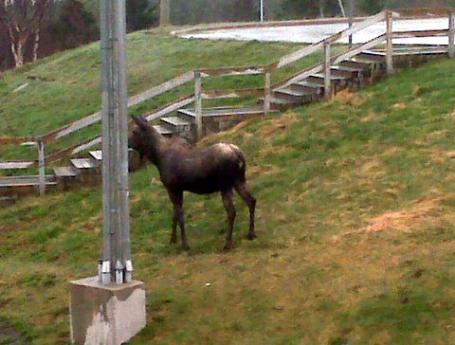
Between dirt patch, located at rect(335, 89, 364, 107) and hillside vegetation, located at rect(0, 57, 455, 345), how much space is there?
42 millimetres

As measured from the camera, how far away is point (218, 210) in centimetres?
1333

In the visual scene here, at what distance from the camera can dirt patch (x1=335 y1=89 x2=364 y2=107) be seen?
665 inches

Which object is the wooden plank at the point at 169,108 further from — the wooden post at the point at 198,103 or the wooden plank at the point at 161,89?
the wooden post at the point at 198,103

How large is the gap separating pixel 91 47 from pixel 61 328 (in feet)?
82.7

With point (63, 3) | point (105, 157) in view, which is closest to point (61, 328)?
point (105, 157)

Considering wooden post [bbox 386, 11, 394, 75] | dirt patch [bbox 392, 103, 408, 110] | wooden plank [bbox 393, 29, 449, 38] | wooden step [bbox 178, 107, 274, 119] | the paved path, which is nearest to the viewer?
dirt patch [bbox 392, 103, 408, 110]

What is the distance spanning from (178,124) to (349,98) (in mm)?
2913

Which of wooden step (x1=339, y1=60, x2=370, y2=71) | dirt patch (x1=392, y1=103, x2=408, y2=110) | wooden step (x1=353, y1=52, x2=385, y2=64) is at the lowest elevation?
dirt patch (x1=392, y1=103, x2=408, y2=110)

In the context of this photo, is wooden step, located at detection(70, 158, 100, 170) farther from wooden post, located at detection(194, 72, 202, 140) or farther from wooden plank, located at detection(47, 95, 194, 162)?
wooden post, located at detection(194, 72, 202, 140)

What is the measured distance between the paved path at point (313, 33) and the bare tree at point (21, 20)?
19.5 m

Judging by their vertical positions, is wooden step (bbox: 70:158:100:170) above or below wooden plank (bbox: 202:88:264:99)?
below

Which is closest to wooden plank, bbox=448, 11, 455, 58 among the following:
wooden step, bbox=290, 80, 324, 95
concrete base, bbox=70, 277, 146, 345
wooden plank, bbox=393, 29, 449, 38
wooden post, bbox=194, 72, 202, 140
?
wooden plank, bbox=393, 29, 449, 38

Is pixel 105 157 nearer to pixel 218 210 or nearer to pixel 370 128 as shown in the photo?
pixel 218 210

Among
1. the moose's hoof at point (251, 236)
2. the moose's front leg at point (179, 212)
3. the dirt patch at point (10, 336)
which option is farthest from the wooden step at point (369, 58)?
the dirt patch at point (10, 336)
